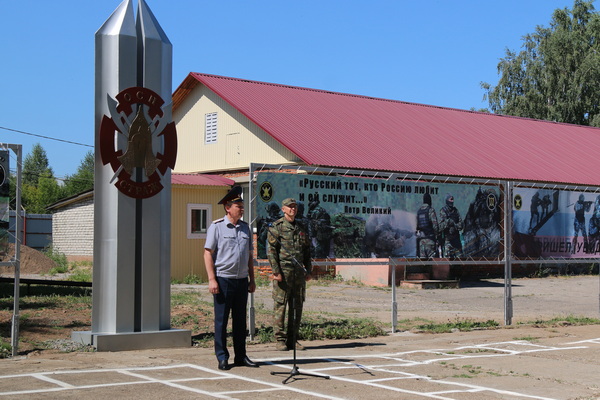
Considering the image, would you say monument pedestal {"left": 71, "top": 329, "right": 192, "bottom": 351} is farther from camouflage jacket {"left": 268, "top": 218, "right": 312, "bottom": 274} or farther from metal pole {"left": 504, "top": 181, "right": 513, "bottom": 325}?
metal pole {"left": 504, "top": 181, "right": 513, "bottom": 325}

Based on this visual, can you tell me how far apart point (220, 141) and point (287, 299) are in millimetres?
22499

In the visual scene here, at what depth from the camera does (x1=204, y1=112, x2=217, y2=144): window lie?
109 ft

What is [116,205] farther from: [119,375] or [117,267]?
[119,375]

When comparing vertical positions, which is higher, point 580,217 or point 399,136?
point 399,136

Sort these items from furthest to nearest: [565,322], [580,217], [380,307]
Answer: [380,307] < [580,217] < [565,322]

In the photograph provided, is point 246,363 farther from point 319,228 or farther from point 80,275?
point 80,275

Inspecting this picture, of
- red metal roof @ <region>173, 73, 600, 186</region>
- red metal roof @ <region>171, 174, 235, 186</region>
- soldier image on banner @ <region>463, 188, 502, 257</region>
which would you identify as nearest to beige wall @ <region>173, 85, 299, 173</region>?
red metal roof @ <region>173, 73, 600, 186</region>

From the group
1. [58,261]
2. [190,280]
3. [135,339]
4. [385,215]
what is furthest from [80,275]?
[135,339]

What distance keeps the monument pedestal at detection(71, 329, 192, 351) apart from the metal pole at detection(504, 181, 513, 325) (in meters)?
6.25

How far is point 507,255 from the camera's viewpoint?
15102 mm

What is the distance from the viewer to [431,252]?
1451 cm

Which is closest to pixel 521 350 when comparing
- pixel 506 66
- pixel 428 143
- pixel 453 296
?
pixel 453 296

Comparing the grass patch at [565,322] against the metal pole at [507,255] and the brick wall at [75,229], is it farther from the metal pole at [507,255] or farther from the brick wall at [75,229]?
the brick wall at [75,229]

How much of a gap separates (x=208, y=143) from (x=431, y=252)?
2031cm
